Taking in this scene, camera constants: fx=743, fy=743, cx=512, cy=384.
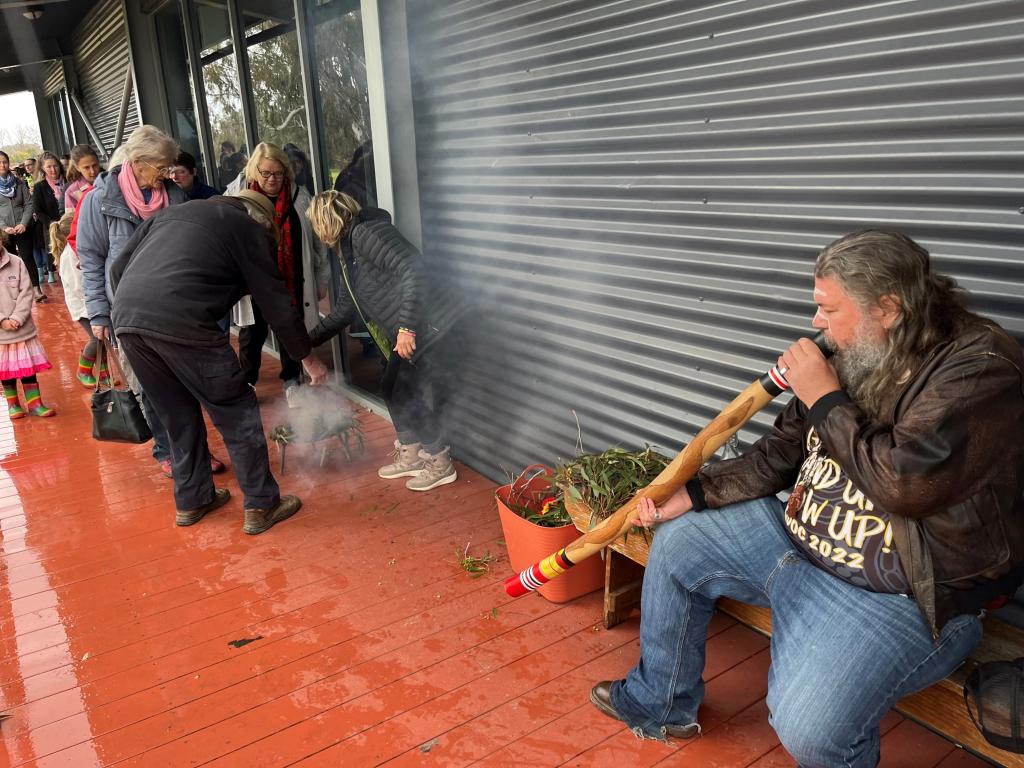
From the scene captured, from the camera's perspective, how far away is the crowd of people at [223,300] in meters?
3.11

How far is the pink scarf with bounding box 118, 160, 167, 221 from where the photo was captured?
3.52 meters

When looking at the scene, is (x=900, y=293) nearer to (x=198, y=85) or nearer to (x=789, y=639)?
(x=789, y=639)

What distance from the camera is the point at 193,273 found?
3.09m

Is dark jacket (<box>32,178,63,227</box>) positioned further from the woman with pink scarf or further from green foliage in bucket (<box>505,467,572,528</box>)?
green foliage in bucket (<box>505,467,572,528</box>)

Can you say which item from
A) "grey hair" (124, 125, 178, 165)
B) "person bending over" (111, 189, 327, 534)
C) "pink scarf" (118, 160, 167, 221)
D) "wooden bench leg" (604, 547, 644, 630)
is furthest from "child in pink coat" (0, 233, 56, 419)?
"wooden bench leg" (604, 547, 644, 630)

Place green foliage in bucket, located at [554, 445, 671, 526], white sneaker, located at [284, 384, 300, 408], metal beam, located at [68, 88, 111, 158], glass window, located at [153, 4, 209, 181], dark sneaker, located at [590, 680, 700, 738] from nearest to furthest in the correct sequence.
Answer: dark sneaker, located at [590, 680, 700, 738] < green foliage in bucket, located at [554, 445, 671, 526] < white sneaker, located at [284, 384, 300, 408] < glass window, located at [153, 4, 209, 181] < metal beam, located at [68, 88, 111, 158]

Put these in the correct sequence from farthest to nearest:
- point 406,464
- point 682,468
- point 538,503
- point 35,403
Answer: point 35,403
point 406,464
point 538,503
point 682,468

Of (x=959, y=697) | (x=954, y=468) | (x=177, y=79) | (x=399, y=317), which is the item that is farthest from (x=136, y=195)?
(x=177, y=79)

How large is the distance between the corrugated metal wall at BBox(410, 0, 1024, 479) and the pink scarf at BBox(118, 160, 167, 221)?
4.27ft

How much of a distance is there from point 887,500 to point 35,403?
5.61 metres

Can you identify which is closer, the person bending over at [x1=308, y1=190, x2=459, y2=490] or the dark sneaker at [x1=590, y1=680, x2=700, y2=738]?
the dark sneaker at [x1=590, y1=680, x2=700, y2=738]

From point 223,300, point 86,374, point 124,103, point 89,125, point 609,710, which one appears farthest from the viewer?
point 89,125

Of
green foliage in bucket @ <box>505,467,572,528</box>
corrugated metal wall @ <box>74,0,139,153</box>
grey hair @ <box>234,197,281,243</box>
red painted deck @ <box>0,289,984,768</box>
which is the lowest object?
red painted deck @ <box>0,289,984,768</box>

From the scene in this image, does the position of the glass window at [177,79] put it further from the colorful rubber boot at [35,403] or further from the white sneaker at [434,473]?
the white sneaker at [434,473]
